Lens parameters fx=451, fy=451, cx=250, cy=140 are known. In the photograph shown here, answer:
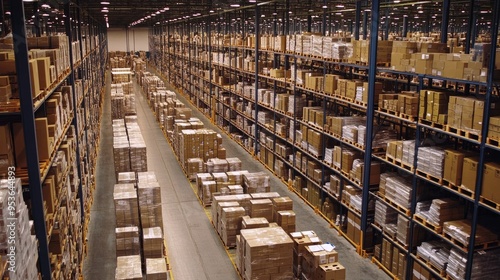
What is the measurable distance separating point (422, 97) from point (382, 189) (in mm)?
2060

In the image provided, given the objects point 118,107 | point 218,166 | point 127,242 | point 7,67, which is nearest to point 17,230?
point 7,67

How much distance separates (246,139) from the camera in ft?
57.8

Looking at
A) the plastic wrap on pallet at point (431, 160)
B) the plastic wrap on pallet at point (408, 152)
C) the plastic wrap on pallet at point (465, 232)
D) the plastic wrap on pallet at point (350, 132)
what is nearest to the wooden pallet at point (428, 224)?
the plastic wrap on pallet at point (465, 232)

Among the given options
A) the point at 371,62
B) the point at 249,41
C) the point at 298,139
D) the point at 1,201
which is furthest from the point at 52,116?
the point at 249,41

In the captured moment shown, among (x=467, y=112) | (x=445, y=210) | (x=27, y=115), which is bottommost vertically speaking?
(x=445, y=210)

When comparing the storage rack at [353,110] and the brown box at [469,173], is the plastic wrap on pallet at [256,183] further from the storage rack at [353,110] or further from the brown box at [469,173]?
the brown box at [469,173]

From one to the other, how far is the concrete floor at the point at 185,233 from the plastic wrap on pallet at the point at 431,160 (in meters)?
2.33

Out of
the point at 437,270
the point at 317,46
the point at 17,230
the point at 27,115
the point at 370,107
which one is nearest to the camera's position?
the point at 17,230

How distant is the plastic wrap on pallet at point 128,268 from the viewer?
23.1ft

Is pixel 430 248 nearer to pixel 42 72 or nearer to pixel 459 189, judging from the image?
pixel 459 189

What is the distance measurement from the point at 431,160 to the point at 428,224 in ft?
3.57

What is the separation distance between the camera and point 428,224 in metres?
7.59

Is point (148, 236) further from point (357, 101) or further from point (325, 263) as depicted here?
point (357, 101)

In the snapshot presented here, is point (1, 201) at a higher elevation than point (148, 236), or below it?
higher
